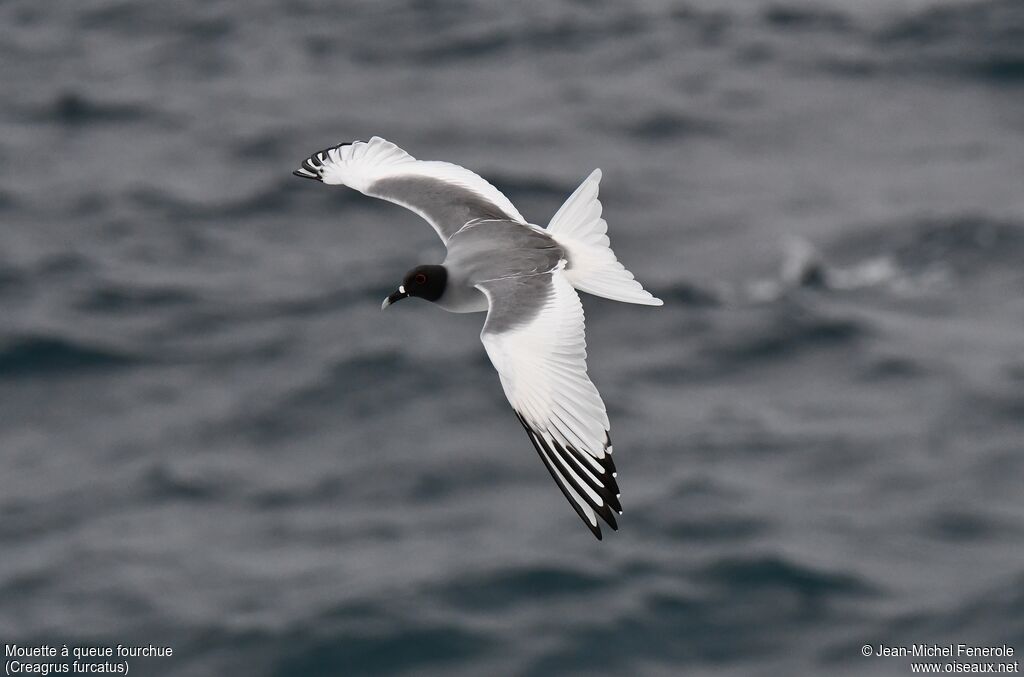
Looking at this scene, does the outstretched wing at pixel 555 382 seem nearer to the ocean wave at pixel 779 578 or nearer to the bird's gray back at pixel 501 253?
the bird's gray back at pixel 501 253

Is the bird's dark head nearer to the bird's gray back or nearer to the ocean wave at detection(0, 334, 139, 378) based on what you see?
the bird's gray back

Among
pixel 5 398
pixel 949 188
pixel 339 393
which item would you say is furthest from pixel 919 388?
pixel 5 398

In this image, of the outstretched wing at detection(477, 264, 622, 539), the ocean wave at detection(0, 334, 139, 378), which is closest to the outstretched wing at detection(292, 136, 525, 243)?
the outstretched wing at detection(477, 264, 622, 539)

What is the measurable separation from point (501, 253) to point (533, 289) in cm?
43

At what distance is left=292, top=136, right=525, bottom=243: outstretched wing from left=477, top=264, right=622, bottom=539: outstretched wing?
1211 millimetres

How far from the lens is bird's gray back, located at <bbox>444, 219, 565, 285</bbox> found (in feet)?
33.3

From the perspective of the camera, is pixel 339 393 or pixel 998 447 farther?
pixel 339 393

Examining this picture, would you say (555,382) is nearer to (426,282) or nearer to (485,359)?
(426,282)

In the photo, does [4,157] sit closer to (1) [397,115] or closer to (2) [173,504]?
(1) [397,115]

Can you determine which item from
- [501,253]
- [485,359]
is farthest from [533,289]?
[485,359]

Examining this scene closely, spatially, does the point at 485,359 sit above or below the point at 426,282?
above

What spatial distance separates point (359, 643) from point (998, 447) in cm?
751

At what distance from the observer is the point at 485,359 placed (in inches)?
841

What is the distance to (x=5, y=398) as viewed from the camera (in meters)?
21.0
